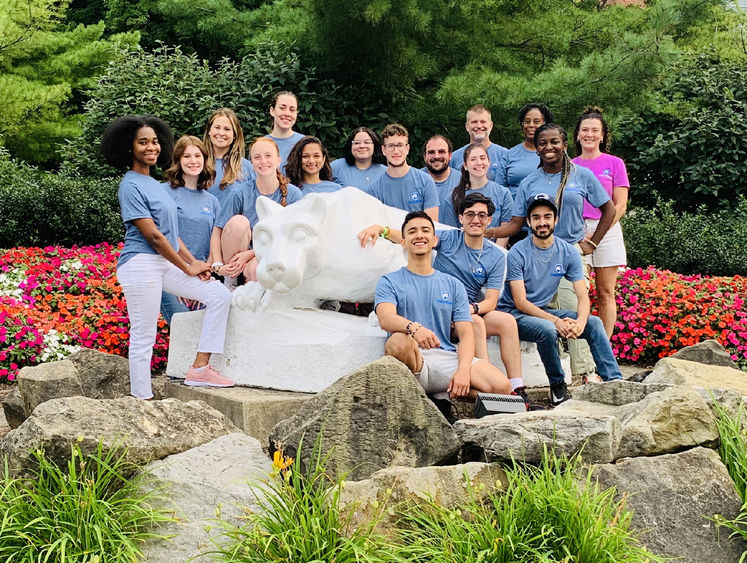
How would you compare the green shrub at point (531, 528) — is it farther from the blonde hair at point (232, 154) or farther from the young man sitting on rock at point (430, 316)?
the blonde hair at point (232, 154)

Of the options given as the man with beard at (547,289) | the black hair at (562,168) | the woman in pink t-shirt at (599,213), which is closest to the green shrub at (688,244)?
the woman in pink t-shirt at (599,213)

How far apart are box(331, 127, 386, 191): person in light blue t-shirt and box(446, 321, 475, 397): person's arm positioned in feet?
5.69

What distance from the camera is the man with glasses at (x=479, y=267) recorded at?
5.03 m

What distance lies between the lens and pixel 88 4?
1927cm

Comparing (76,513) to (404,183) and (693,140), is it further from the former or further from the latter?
(693,140)

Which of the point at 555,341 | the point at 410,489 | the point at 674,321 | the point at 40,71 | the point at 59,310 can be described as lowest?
the point at 59,310

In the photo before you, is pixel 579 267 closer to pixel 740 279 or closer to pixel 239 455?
pixel 239 455

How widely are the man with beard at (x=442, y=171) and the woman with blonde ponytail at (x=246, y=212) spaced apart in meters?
1.04

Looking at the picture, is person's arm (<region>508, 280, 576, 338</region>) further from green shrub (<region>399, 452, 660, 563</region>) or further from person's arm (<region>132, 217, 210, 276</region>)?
person's arm (<region>132, 217, 210, 276</region>)

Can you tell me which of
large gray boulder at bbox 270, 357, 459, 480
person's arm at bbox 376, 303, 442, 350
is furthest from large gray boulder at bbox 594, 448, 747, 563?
person's arm at bbox 376, 303, 442, 350

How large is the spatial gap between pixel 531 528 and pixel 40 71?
50.3 ft

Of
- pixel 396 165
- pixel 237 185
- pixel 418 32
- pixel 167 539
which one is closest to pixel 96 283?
pixel 237 185

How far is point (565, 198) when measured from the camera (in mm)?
5766

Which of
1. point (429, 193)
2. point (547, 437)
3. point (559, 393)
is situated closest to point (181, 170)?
point (429, 193)
